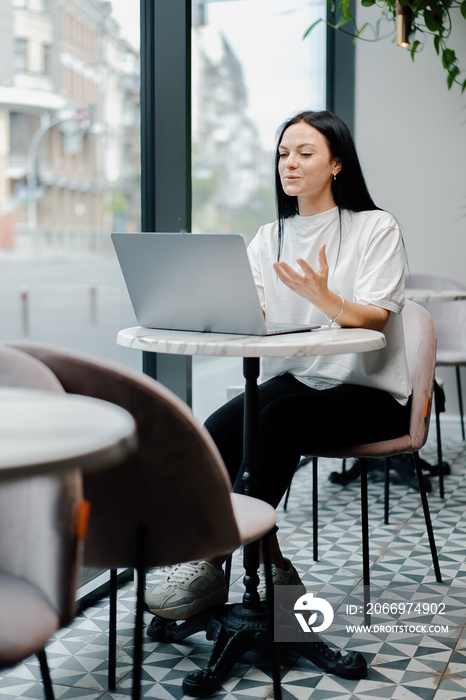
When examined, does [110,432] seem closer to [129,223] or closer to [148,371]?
[129,223]

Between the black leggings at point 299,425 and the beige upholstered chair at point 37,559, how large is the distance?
85cm

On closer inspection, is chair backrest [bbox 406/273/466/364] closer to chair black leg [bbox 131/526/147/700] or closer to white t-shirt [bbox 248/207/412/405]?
white t-shirt [bbox 248/207/412/405]

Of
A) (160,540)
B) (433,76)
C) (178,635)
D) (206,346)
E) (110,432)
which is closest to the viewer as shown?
(110,432)

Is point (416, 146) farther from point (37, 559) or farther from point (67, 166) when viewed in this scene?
point (37, 559)

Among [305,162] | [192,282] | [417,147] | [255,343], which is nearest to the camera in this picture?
[255,343]

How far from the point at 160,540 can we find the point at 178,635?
76 centimetres

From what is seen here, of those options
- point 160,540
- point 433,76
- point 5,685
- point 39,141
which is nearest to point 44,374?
point 160,540

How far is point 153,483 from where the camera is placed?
4.57ft

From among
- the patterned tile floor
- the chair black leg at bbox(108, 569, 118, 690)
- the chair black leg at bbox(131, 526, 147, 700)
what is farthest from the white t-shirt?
the chair black leg at bbox(131, 526, 147, 700)

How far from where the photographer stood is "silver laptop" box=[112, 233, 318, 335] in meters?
1.77

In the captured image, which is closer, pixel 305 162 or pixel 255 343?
pixel 255 343

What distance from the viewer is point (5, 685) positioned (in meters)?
1.87

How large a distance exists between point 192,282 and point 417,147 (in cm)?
330

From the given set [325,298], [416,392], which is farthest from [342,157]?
[416,392]
